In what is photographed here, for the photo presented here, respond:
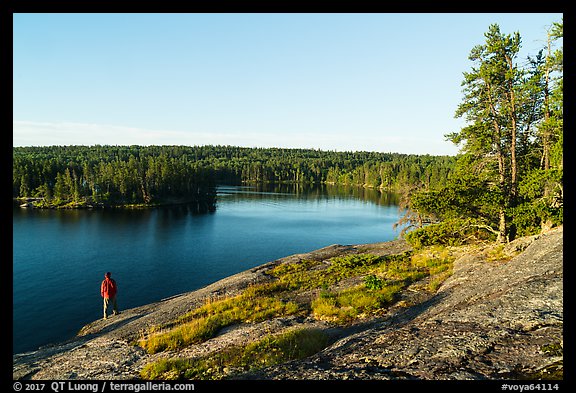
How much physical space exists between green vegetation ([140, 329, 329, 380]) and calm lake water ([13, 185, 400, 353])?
21.9 m

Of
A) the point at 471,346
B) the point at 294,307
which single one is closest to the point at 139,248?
the point at 294,307

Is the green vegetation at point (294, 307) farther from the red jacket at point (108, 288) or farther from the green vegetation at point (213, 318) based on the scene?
the red jacket at point (108, 288)

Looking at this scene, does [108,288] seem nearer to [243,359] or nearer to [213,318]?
[213,318]

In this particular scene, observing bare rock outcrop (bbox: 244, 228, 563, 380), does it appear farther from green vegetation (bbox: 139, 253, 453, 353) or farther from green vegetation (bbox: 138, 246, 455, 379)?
green vegetation (bbox: 139, 253, 453, 353)

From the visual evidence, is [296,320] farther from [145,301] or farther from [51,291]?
[51,291]

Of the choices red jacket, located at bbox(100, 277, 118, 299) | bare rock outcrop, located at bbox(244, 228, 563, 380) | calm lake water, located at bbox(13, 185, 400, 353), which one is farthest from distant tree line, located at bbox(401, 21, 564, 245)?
calm lake water, located at bbox(13, 185, 400, 353)

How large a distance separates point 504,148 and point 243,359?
2392 centimetres

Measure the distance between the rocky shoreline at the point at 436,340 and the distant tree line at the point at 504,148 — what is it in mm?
3389

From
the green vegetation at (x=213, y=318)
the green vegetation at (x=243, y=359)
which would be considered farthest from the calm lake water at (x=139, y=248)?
the green vegetation at (x=243, y=359)

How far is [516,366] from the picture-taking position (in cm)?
628

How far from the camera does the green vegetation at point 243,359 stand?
9.06 metres

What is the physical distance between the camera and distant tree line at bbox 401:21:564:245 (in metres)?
20.5

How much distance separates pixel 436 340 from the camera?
807 centimetres
